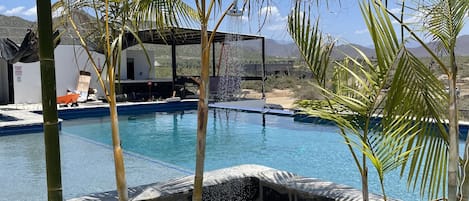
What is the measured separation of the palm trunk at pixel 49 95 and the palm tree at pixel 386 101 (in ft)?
4.20

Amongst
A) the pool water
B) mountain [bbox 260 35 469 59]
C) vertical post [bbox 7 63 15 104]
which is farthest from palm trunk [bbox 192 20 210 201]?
vertical post [bbox 7 63 15 104]

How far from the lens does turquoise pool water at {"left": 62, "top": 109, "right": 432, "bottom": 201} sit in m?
8.05

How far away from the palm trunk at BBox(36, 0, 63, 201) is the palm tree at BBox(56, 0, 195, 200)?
3.63ft

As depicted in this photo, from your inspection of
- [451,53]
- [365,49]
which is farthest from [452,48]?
[365,49]

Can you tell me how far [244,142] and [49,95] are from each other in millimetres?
9401

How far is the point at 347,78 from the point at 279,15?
580 millimetres

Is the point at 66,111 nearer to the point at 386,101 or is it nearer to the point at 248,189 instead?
the point at 248,189

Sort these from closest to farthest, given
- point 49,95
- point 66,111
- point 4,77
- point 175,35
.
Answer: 1. point 49,95
2. point 175,35
3. point 66,111
4. point 4,77

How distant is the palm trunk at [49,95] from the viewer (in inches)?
70.8

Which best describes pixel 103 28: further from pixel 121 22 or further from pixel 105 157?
pixel 105 157

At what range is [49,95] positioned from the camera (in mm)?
1836

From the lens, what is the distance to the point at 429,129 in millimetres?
2322

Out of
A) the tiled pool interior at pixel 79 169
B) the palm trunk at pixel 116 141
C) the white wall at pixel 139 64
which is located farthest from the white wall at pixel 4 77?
the palm trunk at pixel 116 141

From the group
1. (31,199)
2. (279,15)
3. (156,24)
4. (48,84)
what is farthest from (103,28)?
(31,199)
